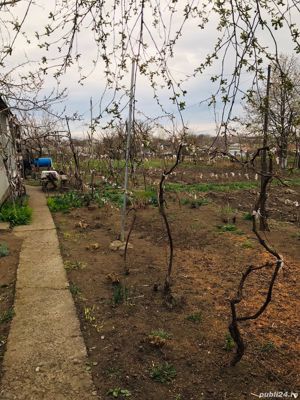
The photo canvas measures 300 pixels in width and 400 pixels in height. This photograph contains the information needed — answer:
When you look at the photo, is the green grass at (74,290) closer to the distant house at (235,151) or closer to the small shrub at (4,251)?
the small shrub at (4,251)

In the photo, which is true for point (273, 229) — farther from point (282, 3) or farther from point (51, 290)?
point (282, 3)

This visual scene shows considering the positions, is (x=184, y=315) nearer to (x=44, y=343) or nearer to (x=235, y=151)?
(x=44, y=343)

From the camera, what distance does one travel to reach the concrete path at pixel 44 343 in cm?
318

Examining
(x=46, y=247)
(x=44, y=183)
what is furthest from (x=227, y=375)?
(x=44, y=183)

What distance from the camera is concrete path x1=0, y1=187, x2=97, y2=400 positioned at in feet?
10.4

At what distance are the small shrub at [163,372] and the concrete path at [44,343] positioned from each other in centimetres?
53

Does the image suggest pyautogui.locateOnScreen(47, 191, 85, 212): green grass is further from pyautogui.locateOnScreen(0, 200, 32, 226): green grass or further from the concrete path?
the concrete path

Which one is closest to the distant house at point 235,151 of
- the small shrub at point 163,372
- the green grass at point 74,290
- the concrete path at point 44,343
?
the small shrub at point 163,372

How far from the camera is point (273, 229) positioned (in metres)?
8.66

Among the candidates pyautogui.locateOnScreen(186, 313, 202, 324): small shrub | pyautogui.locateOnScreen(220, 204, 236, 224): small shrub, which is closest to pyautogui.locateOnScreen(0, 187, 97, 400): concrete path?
pyautogui.locateOnScreen(186, 313, 202, 324): small shrub

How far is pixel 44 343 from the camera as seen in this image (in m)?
3.84

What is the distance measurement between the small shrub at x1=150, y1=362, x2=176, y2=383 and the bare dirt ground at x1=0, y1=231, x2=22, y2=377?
1390 mm

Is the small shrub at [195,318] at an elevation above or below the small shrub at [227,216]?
below

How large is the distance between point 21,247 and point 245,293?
13.6 ft
